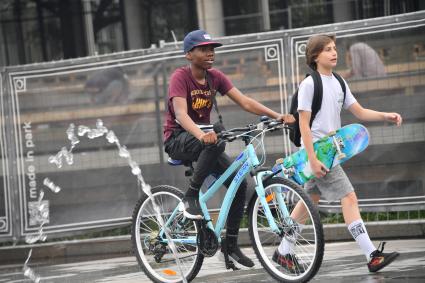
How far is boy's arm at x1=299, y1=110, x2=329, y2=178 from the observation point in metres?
7.23

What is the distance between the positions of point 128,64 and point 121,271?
2701mm

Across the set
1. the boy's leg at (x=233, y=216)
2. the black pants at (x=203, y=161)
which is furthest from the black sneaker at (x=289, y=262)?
the black pants at (x=203, y=161)

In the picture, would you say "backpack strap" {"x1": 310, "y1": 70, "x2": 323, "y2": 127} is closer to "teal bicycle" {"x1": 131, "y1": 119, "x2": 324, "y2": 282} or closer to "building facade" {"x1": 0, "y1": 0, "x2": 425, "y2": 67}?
"teal bicycle" {"x1": 131, "y1": 119, "x2": 324, "y2": 282}

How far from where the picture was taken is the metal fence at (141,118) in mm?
10070

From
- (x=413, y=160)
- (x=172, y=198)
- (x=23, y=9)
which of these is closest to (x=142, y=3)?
(x=23, y=9)

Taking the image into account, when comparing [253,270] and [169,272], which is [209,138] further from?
[253,270]

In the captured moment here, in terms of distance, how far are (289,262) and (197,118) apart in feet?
4.28

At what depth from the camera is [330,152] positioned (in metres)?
7.29

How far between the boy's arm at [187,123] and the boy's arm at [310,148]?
2.14 feet

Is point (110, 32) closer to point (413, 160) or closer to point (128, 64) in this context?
point (128, 64)

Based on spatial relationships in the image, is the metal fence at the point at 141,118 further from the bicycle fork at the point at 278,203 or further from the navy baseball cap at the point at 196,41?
the bicycle fork at the point at 278,203

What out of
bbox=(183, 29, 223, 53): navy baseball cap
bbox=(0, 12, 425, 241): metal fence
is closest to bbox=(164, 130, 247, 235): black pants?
bbox=(183, 29, 223, 53): navy baseball cap

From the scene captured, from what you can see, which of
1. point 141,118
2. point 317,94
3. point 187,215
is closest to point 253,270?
point 187,215

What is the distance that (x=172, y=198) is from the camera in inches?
309
